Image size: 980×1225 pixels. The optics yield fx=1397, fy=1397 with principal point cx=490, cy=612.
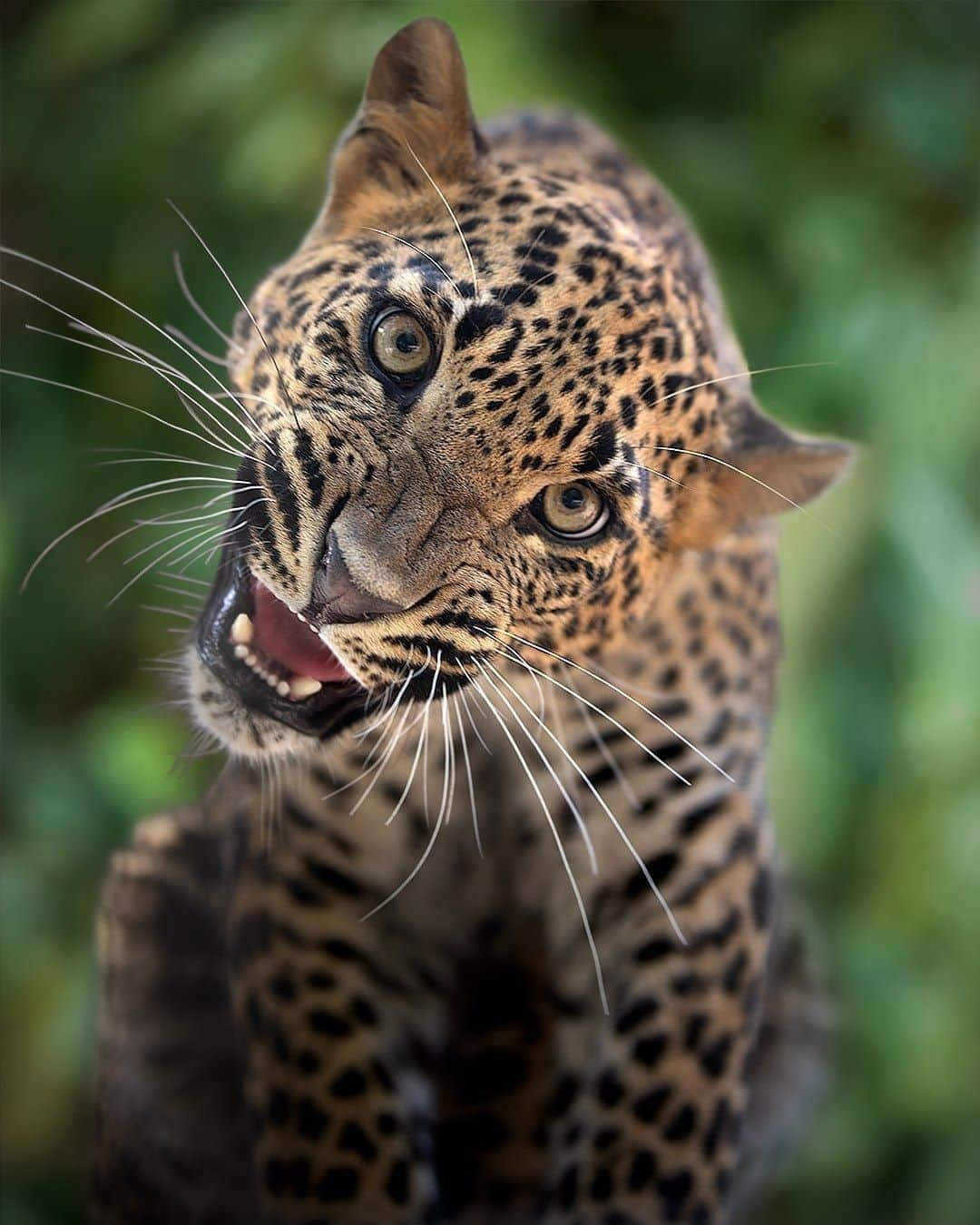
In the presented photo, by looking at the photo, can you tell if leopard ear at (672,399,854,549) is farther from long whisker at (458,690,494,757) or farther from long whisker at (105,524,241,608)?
long whisker at (105,524,241,608)

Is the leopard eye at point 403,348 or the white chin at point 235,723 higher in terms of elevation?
the leopard eye at point 403,348

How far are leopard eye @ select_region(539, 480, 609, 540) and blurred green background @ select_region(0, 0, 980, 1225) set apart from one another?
7.6 inches

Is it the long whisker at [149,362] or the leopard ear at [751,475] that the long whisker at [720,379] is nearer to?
the leopard ear at [751,475]

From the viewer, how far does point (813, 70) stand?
1198 millimetres

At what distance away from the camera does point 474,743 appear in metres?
0.91

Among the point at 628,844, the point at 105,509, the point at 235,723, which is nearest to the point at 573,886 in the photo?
the point at 628,844

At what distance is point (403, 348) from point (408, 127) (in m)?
0.14

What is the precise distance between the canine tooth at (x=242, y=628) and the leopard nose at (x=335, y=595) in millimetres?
34

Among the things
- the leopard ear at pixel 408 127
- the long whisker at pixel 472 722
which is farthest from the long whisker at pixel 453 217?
the long whisker at pixel 472 722

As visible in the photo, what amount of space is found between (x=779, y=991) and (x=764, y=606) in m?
0.34

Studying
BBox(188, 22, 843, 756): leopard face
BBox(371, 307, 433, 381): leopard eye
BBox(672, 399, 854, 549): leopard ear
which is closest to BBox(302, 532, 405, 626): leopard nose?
BBox(188, 22, 843, 756): leopard face

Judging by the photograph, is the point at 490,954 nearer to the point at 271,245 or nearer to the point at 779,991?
the point at 779,991

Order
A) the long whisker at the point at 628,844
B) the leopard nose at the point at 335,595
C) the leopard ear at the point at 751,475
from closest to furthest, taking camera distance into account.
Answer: the leopard nose at the point at 335,595, the leopard ear at the point at 751,475, the long whisker at the point at 628,844

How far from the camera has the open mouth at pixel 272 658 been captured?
71 cm
